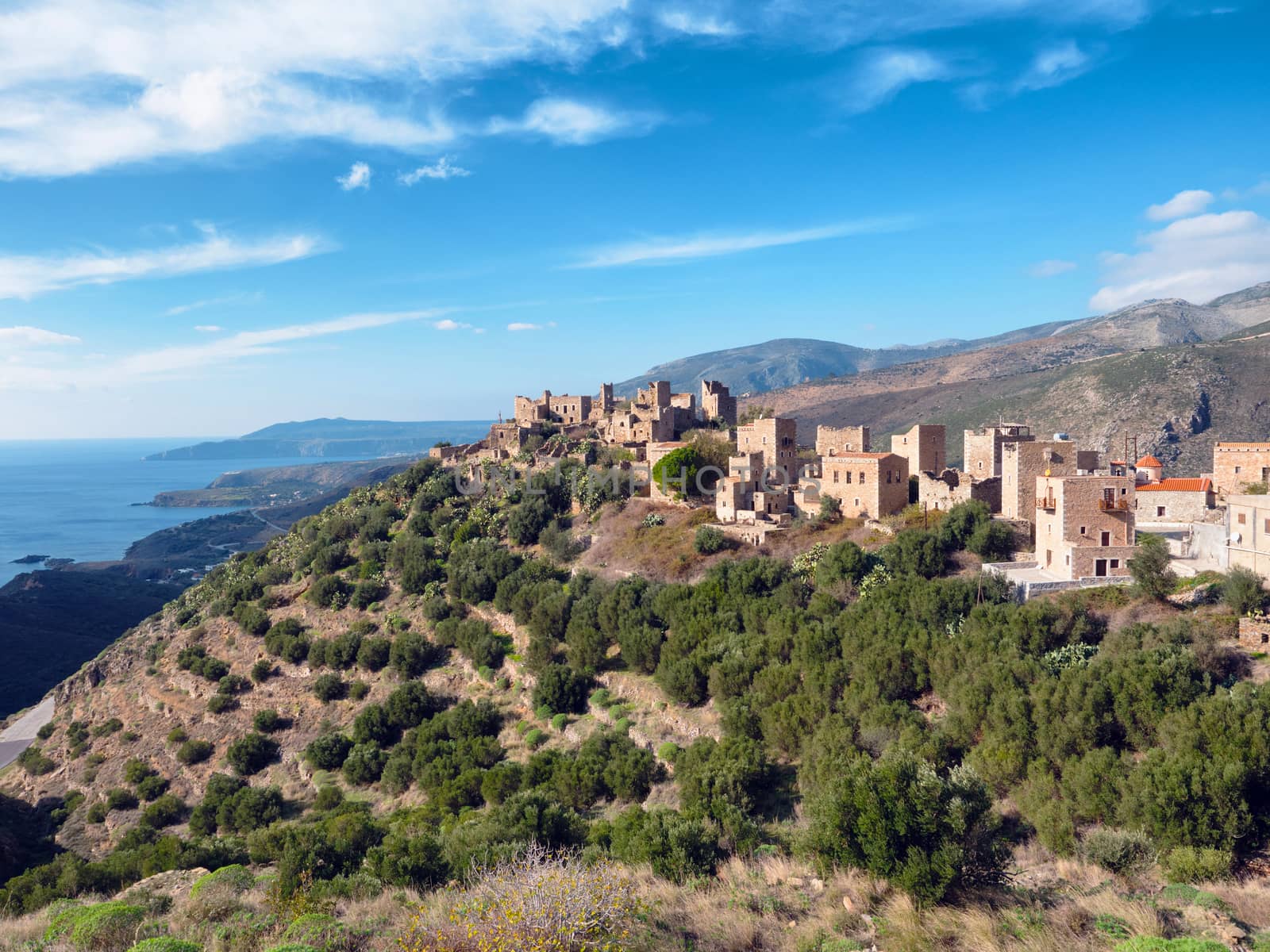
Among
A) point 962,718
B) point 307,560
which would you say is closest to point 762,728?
point 962,718

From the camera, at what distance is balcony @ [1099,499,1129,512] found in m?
22.3

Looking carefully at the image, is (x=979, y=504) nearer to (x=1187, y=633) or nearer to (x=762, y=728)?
(x=1187, y=633)

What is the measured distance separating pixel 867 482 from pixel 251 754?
26260 millimetres

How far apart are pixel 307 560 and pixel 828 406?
10757 centimetres

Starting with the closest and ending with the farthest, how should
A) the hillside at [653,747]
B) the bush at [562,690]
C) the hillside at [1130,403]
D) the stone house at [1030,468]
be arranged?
the hillside at [653,747], the bush at [562,690], the stone house at [1030,468], the hillside at [1130,403]

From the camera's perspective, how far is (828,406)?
447 feet

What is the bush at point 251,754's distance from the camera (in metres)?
29.7

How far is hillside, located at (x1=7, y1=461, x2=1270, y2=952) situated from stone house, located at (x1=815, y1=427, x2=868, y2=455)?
703cm

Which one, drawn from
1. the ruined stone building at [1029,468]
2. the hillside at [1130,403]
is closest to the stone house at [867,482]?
the ruined stone building at [1029,468]

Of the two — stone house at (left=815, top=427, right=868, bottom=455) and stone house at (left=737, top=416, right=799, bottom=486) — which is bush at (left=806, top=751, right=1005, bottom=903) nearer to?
stone house at (left=815, top=427, right=868, bottom=455)

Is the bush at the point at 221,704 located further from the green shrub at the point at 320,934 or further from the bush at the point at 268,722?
A: the green shrub at the point at 320,934

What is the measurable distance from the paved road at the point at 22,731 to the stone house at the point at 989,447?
46224 mm

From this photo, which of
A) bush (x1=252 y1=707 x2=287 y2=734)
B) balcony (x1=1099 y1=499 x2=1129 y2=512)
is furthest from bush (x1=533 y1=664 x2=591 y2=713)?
balcony (x1=1099 y1=499 x2=1129 y2=512)

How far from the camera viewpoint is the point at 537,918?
7.75 m
